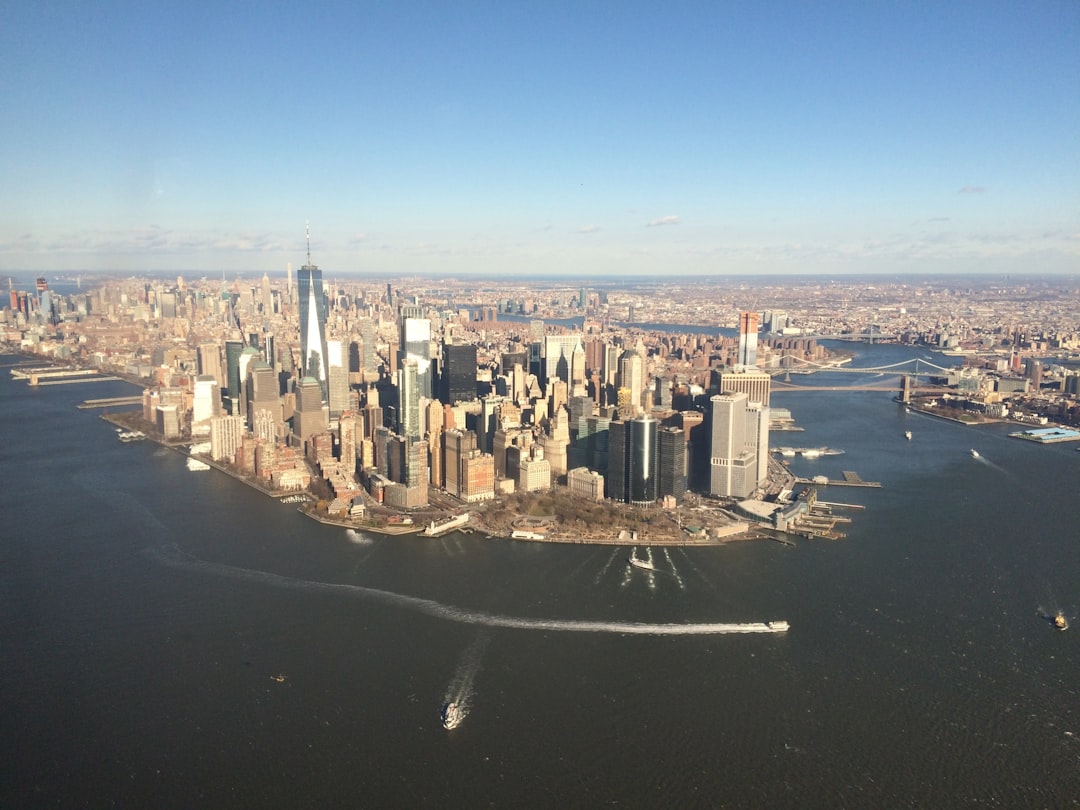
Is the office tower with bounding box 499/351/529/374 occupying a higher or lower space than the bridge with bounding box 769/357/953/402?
higher

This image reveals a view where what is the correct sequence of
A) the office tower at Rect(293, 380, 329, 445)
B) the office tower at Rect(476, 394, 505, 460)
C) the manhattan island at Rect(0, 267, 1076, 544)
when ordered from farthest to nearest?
the office tower at Rect(293, 380, 329, 445), the office tower at Rect(476, 394, 505, 460), the manhattan island at Rect(0, 267, 1076, 544)

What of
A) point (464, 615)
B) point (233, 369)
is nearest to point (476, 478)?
point (464, 615)

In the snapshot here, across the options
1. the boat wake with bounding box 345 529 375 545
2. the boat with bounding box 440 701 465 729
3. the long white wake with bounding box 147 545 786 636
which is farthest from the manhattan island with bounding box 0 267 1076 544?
the boat with bounding box 440 701 465 729

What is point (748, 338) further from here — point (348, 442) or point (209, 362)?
point (209, 362)

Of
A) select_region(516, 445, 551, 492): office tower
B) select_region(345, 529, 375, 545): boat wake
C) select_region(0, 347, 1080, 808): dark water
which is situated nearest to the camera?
select_region(0, 347, 1080, 808): dark water

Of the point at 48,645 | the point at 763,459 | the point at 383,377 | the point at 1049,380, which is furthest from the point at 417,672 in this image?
the point at 1049,380

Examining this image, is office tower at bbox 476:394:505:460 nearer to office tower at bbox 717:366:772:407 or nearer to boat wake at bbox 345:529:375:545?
boat wake at bbox 345:529:375:545
